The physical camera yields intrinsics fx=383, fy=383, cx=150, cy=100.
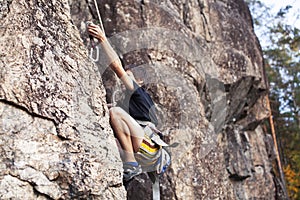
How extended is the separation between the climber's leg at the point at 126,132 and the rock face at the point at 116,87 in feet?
0.89

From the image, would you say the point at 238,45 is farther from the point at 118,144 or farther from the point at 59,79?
the point at 59,79

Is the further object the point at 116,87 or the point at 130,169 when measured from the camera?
the point at 116,87

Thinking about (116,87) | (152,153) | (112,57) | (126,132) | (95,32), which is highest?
(116,87)

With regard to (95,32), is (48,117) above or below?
below

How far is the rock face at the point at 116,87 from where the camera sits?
2.87 m

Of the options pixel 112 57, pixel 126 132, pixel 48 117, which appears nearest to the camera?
pixel 48 117

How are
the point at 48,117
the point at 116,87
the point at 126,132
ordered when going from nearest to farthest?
the point at 48,117
the point at 126,132
the point at 116,87

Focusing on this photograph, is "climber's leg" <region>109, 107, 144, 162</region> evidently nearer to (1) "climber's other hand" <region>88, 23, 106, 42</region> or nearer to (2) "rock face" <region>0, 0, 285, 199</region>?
(2) "rock face" <region>0, 0, 285, 199</region>

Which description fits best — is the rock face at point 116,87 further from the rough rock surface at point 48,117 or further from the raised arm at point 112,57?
the raised arm at point 112,57

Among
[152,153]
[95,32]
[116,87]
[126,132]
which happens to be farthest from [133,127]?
[116,87]

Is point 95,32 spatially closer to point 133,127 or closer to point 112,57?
point 112,57

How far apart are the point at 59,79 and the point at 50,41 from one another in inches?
14.0

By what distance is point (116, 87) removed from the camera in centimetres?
618

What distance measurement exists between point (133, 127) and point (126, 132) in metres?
0.09
